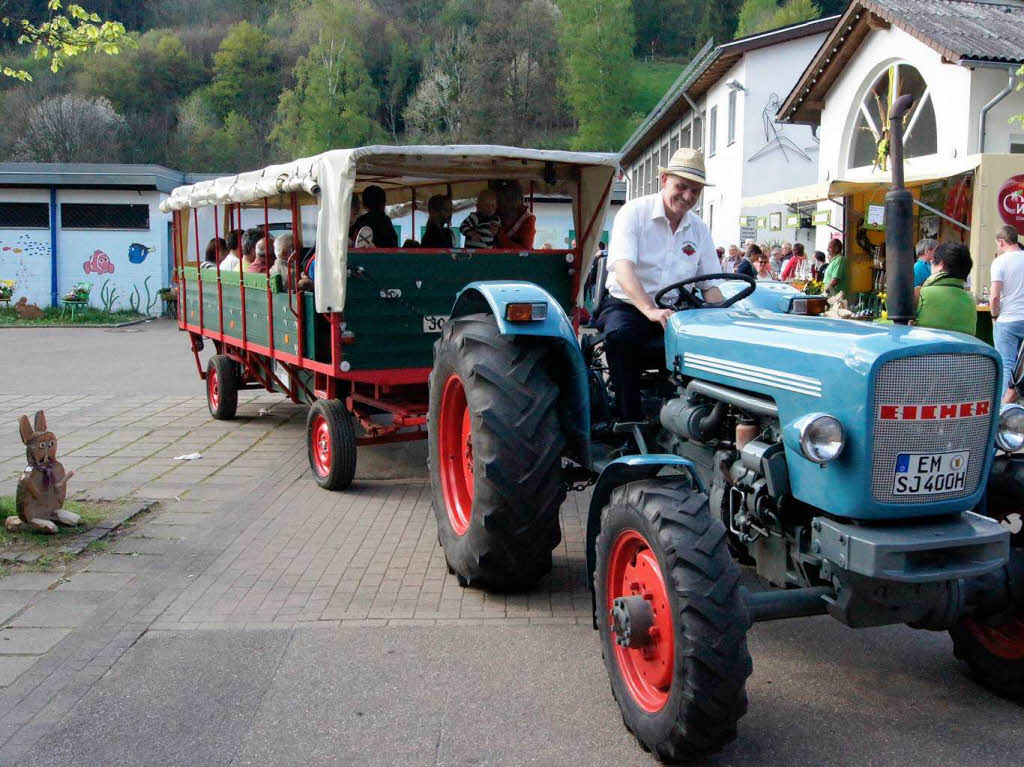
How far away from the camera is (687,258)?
15.1 ft

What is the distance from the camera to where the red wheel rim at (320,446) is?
696 cm

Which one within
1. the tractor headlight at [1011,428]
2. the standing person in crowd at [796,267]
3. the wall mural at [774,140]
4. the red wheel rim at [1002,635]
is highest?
the wall mural at [774,140]

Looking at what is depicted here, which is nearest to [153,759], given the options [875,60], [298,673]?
[298,673]

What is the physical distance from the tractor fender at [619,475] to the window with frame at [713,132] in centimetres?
2549

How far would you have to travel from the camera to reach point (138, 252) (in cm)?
2514

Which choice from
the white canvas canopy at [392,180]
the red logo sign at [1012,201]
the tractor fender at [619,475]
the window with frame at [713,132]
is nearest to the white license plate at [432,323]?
the white canvas canopy at [392,180]

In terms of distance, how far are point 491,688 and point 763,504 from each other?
1261 millimetres

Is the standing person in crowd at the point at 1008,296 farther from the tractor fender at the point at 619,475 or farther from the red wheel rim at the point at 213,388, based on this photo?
the red wheel rim at the point at 213,388

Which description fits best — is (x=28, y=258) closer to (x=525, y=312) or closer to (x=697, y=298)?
(x=525, y=312)

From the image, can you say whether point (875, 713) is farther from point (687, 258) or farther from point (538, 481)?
point (687, 258)

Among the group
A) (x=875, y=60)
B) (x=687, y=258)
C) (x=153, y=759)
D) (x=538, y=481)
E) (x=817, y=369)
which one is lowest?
(x=153, y=759)

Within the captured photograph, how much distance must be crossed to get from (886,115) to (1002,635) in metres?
14.7

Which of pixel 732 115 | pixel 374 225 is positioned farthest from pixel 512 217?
pixel 732 115

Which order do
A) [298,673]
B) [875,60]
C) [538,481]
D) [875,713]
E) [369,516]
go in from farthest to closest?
[875,60]
[369,516]
[538,481]
[298,673]
[875,713]
